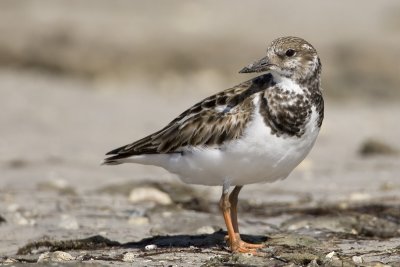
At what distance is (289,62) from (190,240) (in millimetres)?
1341

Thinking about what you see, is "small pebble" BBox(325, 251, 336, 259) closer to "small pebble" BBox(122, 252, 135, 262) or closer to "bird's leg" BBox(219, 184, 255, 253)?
"bird's leg" BBox(219, 184, 255, 253)

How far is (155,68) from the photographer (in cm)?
1363

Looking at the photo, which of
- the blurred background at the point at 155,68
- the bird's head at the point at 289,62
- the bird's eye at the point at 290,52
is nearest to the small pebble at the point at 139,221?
the bird's head at the point at 289,62

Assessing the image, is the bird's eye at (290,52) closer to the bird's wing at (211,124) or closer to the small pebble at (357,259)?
the bird's wing at (211,124)

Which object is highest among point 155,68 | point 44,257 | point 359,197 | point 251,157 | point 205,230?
point 155,68

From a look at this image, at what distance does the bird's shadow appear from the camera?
5.98 metres

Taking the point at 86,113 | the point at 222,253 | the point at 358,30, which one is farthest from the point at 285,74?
the point at 358,30

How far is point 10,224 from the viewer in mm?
6797

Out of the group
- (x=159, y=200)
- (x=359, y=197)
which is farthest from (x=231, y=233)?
(x=359, y=197)

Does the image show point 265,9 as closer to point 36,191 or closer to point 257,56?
point 257,56

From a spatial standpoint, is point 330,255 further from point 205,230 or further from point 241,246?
point 205,230

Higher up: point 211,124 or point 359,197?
point 211,124

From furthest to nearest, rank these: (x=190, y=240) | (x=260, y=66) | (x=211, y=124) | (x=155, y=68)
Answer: (x=155, y=68)
(x=190, y=240)
(x=211, y=124)
(x=260, y=66)

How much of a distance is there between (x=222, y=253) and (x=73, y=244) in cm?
99
